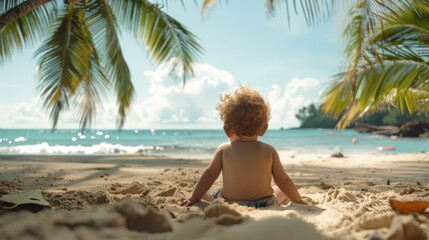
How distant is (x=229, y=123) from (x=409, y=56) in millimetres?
5756

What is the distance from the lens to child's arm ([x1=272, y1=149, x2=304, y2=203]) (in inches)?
93.3


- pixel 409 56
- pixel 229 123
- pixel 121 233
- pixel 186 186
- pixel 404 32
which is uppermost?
pixel 404 32

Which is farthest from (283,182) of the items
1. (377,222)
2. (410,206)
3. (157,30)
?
(157,30)

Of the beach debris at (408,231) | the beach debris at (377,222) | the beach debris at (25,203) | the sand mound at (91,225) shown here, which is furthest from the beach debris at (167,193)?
the beach debris at (408,231)

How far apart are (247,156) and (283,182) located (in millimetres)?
306

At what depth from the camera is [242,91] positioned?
238 centimetres

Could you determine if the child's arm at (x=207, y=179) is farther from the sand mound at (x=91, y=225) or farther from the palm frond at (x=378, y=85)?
the palm frond at (x=378, y=85)

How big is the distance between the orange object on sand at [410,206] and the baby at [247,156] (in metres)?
0.67

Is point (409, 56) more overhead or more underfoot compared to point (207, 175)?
more overhead

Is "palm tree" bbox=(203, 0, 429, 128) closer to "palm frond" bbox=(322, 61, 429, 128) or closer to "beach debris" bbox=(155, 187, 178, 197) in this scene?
"palm frond" bbox=(322, 61, 429, 128)

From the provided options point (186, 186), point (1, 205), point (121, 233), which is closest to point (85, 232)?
point (121, 233)

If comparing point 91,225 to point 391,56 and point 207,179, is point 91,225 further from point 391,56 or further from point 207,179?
point 391,56

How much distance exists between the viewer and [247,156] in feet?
7.54

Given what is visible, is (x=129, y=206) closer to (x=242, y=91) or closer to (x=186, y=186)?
(x=242, y=91)
